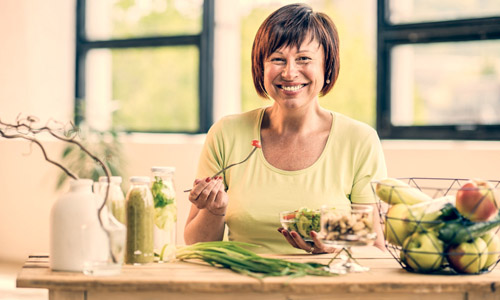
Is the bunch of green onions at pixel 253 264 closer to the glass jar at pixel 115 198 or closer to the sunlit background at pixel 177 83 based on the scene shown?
the glass jar at pixel 115 198

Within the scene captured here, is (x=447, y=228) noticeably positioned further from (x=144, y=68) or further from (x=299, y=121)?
(x=144, y=68)

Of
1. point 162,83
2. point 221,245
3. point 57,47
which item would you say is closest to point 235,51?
point 162,83

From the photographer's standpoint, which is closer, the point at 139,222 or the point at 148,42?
the point at 139,222

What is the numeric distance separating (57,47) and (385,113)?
2325mm

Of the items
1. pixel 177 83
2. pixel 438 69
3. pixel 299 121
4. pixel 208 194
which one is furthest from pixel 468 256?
pixel 177 83

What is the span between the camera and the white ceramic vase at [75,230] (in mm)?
1469

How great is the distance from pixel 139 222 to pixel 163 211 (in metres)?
0.07

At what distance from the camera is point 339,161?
217 cm

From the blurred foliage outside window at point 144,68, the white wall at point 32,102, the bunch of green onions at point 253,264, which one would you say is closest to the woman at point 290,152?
the bunch of green onions at point 253,264

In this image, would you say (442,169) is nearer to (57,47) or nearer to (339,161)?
(339,161)

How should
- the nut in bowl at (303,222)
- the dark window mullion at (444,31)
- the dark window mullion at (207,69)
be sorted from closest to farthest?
1. the nut in bowl at (303,222)
2. the dark window mullion at (444,31)
3. the dark window mullion at (207,69)

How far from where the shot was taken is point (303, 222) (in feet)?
5.82

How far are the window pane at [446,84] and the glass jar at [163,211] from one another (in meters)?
2.62

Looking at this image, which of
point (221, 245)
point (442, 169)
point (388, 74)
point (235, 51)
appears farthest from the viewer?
point (235, 51)
